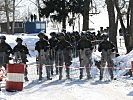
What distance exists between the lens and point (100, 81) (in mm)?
14438

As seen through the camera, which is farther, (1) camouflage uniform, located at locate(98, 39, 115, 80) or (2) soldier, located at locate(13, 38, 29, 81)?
(2) soldier, located at locate(13, 38, 29, 81)

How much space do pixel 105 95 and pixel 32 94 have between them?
2.23 meters

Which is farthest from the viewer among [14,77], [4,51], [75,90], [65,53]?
[4,51]

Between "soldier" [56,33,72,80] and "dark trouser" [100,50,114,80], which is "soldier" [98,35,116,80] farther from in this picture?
"soldier" [56,33,72,80]

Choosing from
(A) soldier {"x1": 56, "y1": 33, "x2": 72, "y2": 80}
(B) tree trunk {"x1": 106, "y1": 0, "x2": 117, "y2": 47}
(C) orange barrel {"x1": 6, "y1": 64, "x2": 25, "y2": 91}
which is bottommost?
(C) orange barrel {"x1": 6, "y1": 64, "x2": 25, "y2": 91}

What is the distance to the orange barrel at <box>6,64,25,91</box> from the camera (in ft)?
41.6

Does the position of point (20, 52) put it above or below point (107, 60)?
above

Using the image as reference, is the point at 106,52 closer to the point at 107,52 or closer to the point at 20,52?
the point at 107,52

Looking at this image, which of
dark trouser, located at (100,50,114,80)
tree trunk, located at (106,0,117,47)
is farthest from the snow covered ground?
tree trunk, located at (106,0,117,47)

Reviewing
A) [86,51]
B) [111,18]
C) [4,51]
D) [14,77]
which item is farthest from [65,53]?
[111,18]

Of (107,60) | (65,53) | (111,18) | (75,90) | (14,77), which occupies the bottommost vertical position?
(75,90)

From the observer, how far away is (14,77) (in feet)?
41.9

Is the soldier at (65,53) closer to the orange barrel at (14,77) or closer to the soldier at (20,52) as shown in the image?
A: the soldier at (20,52)

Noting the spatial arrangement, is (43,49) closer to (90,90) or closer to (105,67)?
(105,67)
